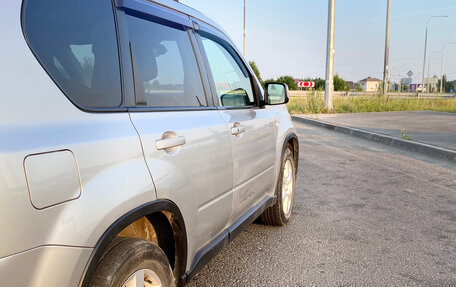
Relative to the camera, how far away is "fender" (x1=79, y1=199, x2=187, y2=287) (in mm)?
1527

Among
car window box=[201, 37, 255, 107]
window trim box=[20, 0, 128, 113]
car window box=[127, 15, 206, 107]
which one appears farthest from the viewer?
car window box=[201, 37, 255, 107]

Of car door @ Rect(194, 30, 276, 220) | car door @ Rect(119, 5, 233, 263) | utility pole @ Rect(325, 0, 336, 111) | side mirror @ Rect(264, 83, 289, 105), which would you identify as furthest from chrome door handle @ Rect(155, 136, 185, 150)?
utility pole @ Rect(325, 0, 336, 111)

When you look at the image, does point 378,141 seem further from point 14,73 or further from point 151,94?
point 14,73

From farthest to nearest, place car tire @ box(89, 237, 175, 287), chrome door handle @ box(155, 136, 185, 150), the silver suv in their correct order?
chrome door handle @ box(155, 136, 185, 150), car tire @ box(89, 237, 175, 287), the silver suv

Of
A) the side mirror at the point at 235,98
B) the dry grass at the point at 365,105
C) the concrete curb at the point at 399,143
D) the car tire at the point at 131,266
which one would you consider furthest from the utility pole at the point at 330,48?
the car tire at the point at 131,266

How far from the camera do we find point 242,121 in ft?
9.81

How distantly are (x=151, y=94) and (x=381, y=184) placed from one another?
4808mm

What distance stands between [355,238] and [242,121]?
1.81m

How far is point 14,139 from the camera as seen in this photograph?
4.25ft

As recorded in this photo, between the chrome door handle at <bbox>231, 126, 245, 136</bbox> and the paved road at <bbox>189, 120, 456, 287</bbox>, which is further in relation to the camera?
the paved road at <bbox>189, 120, 456, 287</bbox>

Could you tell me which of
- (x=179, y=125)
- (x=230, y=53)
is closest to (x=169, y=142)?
(x=179, y=125)

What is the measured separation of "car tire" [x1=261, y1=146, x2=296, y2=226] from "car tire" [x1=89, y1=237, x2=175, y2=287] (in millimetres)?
2138

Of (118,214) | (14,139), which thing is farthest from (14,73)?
(118,214)

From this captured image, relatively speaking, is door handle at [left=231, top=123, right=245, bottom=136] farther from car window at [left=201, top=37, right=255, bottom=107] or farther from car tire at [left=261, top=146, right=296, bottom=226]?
car tire at [left=261, top=146, right=296, bottom=226]
